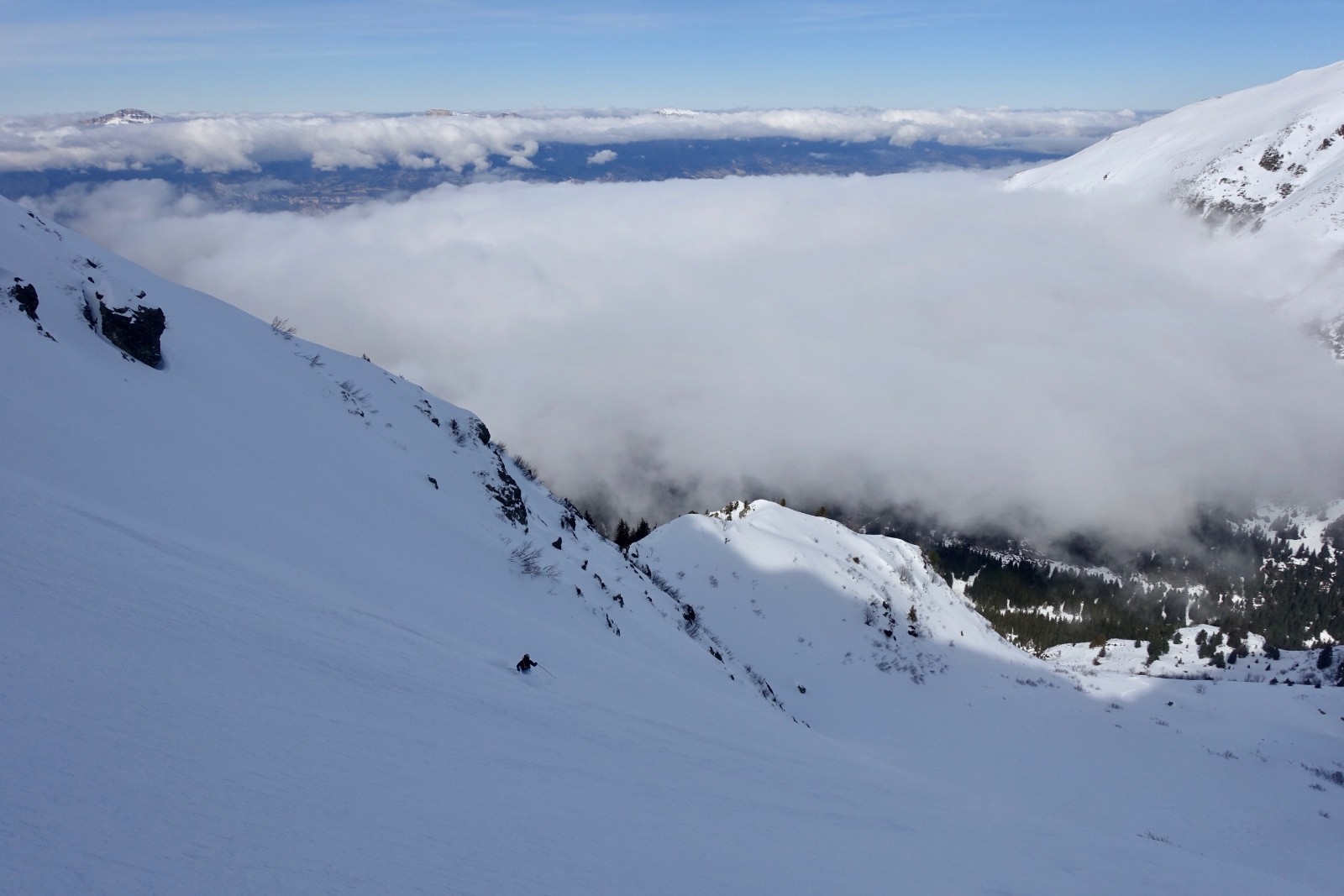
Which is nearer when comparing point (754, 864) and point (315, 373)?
point (754, 864)

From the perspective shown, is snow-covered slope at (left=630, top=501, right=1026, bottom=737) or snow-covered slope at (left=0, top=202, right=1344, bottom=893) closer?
snow-covered slope at (left=0, top=202, right=1344, bottom=893)

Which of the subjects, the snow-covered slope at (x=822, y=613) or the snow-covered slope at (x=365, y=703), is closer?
the snow-covered slope at (x=365, y=703)

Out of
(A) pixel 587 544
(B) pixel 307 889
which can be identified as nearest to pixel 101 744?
(B) pixel 307 889

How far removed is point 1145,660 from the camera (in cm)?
10156

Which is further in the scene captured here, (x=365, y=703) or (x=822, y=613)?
(x=822, y=613)

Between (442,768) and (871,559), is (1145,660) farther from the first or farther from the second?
(442,768)

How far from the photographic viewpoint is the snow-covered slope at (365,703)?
12.2 ft

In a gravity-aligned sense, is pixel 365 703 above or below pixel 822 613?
above

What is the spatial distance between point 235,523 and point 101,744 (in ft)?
22.2

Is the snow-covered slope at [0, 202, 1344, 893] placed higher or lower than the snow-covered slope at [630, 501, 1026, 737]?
higher

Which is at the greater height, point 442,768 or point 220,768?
point 220,768

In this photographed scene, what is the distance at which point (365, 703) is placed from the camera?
579 cm

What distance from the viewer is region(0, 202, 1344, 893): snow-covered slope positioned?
3729 millimetres

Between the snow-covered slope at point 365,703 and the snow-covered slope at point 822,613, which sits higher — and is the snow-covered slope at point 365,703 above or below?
above
